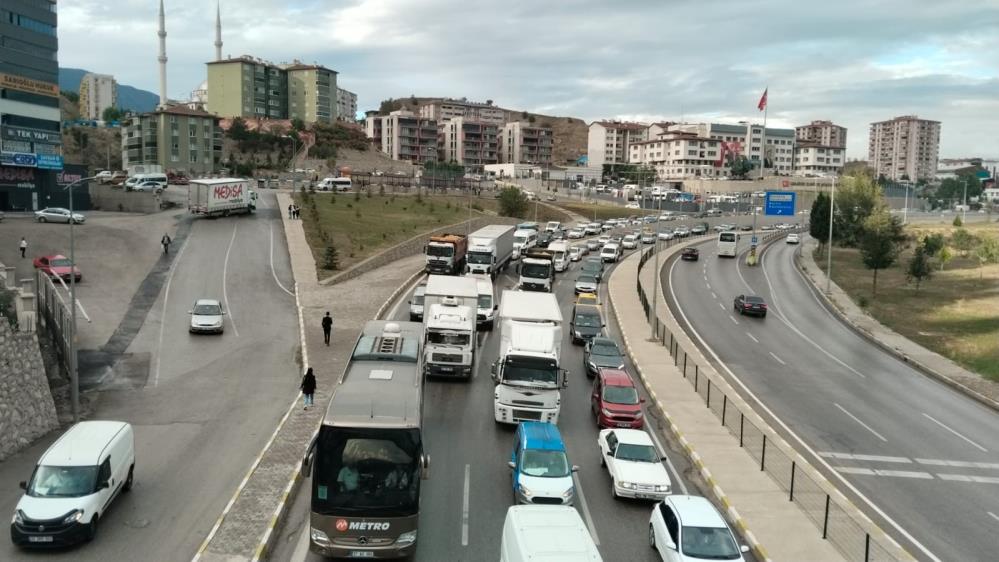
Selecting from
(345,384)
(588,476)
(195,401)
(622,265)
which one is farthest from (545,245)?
(345,384)

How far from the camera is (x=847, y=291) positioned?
61.2 meters

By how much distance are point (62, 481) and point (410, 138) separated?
593ft

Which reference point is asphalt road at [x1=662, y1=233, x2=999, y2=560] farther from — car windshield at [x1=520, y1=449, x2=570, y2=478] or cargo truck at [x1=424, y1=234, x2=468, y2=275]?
cargo truck at [x1=424, y1=234, x2=468, y2=275]

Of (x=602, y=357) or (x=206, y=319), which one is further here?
(x=206, y=319)

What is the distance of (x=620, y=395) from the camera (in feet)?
77.9

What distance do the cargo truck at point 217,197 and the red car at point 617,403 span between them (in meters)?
51.6

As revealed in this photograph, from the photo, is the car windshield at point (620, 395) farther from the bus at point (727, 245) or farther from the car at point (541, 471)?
the bus at point (727, 245)

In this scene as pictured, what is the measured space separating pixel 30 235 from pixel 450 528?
5182 cm

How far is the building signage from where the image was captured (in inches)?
2913

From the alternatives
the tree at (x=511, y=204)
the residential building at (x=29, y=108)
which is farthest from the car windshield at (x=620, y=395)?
the tree at (x=511, y=204)

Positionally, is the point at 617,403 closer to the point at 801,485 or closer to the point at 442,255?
the point at 801,485

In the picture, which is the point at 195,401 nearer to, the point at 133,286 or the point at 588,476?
the point at 588,476

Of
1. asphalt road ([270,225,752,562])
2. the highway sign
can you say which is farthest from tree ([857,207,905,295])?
asphalt road ([270,225,752,562])

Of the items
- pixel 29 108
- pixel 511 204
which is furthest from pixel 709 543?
pixel 511 204
